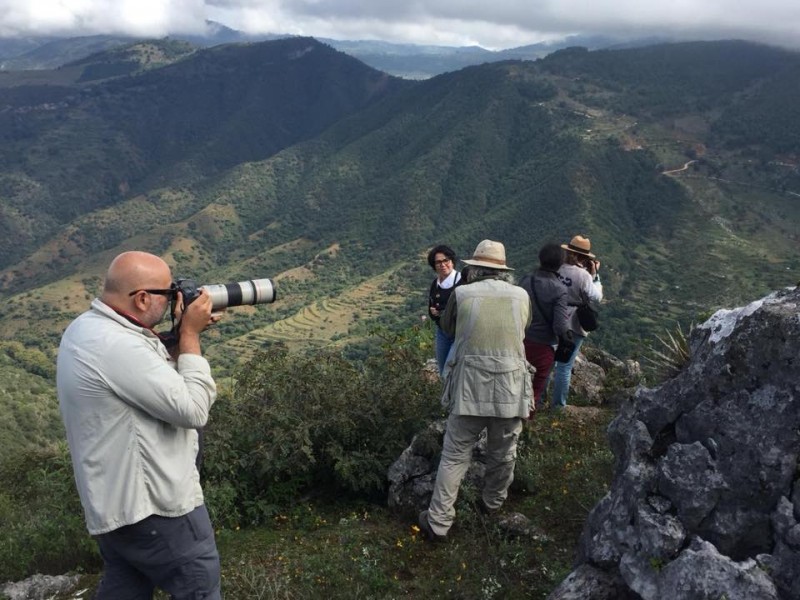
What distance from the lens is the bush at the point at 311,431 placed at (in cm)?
513

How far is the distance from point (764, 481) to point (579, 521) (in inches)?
71.0

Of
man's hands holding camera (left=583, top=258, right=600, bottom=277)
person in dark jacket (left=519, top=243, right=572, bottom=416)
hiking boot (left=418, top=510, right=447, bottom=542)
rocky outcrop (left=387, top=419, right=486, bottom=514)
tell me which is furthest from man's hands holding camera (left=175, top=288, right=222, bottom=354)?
man's hands holding camera (left=583, top=258, right=600, bottom=277)

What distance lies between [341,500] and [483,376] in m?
2.21

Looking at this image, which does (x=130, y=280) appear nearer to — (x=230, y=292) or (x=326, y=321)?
(x=230, y=292)

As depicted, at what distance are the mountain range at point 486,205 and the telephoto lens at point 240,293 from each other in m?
38.0

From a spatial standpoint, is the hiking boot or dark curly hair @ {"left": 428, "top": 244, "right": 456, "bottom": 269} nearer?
the hiking boot

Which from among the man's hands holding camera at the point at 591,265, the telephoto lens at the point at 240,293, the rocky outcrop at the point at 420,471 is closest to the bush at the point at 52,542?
the rocky outcrop at the point at 420,471

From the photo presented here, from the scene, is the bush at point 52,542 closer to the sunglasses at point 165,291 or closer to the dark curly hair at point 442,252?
the sunglasses at point 165,291

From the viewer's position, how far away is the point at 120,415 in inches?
91.0

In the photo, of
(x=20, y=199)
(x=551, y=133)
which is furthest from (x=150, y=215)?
(x=551, y=133)

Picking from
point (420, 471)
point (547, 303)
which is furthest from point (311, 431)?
point (547, 303)

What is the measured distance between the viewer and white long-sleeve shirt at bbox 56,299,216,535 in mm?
2291

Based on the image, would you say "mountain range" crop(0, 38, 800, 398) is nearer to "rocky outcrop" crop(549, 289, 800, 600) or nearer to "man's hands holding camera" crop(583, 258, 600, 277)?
"man's hands holding camera" crop(583, 258, 600, 277)

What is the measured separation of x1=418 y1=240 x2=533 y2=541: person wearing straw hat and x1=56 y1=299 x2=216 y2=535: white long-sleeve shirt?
208 centimetres
